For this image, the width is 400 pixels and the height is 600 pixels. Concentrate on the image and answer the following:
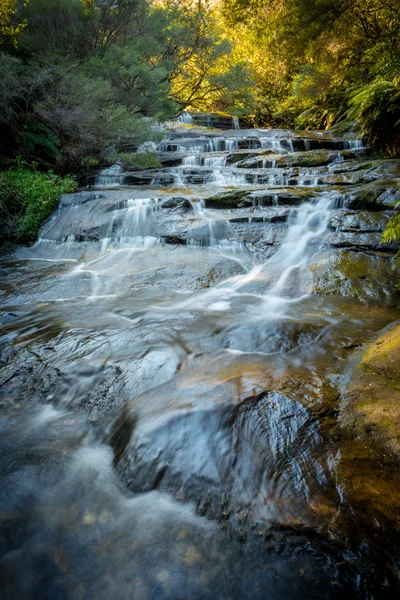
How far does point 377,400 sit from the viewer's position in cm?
214

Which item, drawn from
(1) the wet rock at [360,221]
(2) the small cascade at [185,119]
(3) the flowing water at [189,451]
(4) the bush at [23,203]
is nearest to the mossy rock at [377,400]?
(3) the flowing water at [189,451]

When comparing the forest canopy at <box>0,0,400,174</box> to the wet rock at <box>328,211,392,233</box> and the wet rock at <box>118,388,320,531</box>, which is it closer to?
the wet rock at <box>328,211,392,233</box>

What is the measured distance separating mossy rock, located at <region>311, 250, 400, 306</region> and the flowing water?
217 millimetres

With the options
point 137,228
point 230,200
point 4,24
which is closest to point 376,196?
point 230,200

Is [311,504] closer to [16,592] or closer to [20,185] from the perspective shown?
[16,592]

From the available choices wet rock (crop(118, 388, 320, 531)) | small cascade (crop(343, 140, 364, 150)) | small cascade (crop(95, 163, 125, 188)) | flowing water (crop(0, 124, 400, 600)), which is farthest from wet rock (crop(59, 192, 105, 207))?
small cascade (crop(343, 140, 364, 150))

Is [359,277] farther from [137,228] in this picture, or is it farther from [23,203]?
[23,203]

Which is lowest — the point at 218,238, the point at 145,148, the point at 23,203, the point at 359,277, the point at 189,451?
the point at 189,451

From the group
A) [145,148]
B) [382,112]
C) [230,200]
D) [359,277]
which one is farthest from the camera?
[145,148]

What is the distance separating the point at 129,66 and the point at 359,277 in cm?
1051

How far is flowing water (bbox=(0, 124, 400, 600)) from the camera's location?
4.91ft

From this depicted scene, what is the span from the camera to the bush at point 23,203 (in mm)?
8047

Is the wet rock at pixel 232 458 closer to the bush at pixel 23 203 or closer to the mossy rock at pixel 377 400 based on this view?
the mossy rock at pixel 377 400

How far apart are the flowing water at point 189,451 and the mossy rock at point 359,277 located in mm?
217
